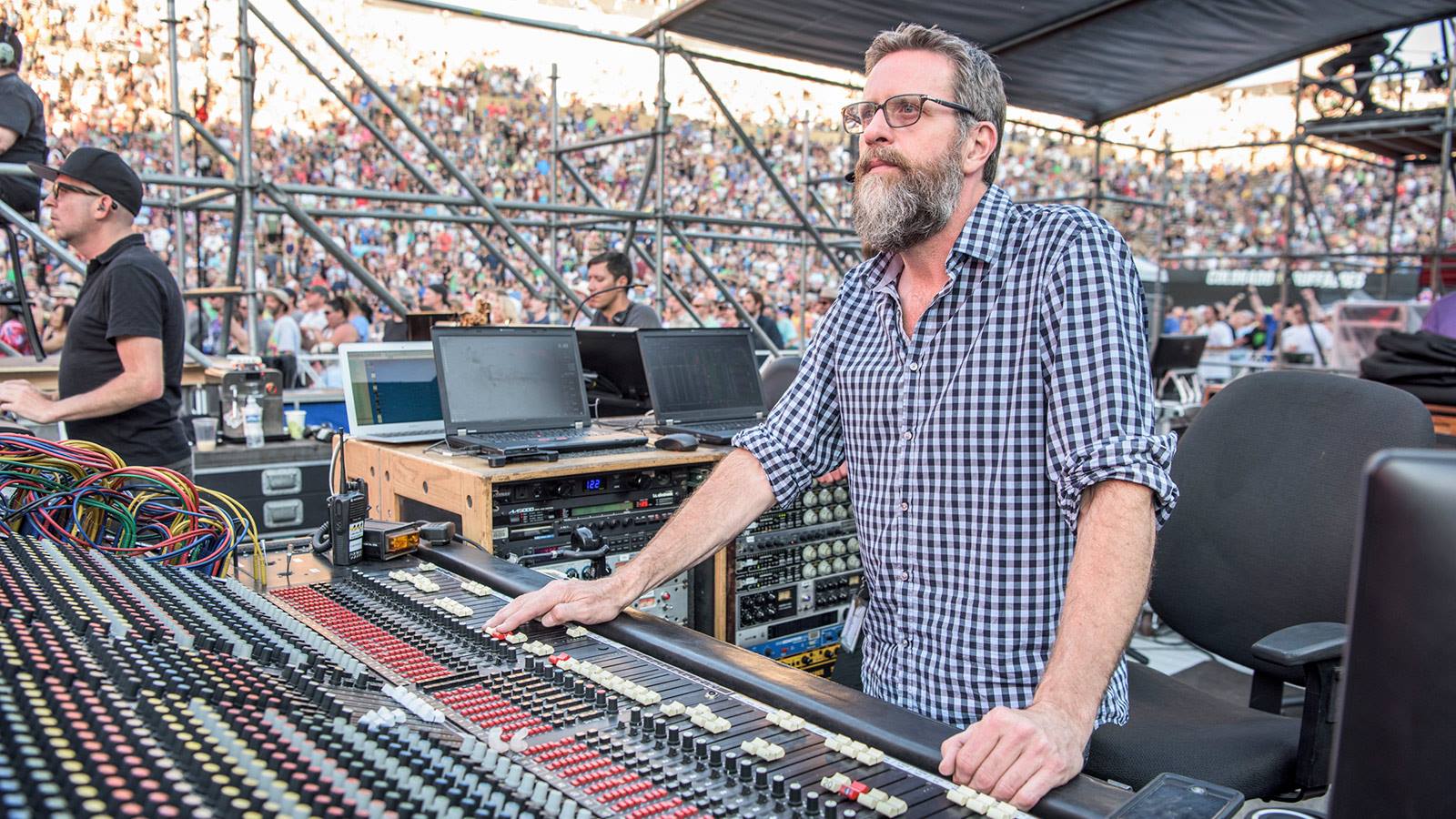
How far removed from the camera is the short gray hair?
1667mm

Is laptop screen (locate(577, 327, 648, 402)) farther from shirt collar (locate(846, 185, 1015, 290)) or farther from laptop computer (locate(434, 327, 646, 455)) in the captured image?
shirt collar (locate(846, 185, 1015, 290))

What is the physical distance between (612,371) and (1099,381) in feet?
8.87

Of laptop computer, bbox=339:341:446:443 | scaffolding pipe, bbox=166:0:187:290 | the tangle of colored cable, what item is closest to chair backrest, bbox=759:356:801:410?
laptop computer, bbox=339:341:446:443

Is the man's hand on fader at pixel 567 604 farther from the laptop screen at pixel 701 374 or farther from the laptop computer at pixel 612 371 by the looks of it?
the laptop computer at pixel 612 371

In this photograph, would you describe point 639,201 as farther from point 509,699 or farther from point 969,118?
point 509,699

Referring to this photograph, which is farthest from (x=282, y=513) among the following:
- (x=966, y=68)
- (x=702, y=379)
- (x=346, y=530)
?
(x=966, y=68)

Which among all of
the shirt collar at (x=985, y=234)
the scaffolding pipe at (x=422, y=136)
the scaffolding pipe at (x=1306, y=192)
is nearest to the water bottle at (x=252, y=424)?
the scaffolding pipe at (x=422, y=136)

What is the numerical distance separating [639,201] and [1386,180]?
18760 mm

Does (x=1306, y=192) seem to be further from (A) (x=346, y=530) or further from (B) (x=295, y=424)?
(A) (x=346, y=530)

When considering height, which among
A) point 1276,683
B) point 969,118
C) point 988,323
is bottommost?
point 1276,683

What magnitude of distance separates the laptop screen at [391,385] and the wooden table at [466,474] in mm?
100

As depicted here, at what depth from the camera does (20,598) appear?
1.06m

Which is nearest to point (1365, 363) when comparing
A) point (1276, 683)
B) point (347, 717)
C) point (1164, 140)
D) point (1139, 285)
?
point (1276, 683)

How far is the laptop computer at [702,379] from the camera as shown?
359 centimetres
